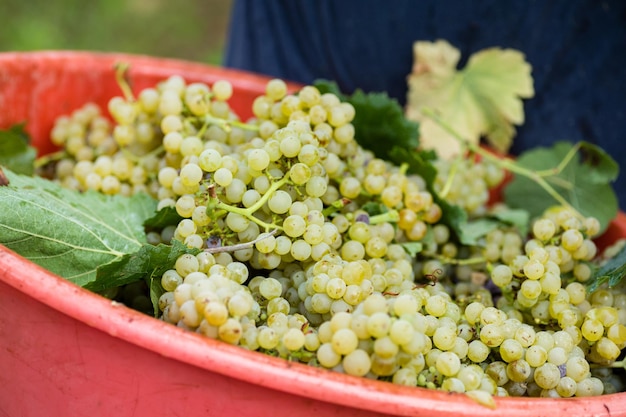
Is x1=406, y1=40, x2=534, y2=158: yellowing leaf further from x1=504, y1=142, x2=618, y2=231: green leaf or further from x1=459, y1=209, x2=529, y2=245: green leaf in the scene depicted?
x1=459, y1=209, x2=529, y2=245: green leaf

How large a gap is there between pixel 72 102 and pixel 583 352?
1.08 meters

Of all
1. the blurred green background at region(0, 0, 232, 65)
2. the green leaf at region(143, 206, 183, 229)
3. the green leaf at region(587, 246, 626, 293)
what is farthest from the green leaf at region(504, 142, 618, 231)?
the blurred green background at region(0, 0, 232, 65)

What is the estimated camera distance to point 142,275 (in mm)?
867

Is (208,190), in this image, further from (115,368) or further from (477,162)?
(477,162)

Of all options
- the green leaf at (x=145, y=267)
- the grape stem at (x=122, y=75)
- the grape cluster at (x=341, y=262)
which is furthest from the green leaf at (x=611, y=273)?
the grape stem at (x=122, y=75)

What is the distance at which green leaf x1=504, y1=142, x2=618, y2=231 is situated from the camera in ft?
4.26

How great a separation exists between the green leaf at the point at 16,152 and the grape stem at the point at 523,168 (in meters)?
0.79

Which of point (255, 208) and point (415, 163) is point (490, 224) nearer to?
point (415, 163)

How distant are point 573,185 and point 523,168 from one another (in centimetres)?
10

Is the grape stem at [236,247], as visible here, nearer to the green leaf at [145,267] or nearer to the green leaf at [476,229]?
the green leaf at [145,267]

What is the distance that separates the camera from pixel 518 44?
1.48m

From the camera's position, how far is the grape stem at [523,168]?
1.31m

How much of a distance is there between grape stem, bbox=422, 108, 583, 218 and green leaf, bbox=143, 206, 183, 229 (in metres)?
0.63

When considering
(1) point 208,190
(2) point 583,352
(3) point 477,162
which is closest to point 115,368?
(1) point 208,190
